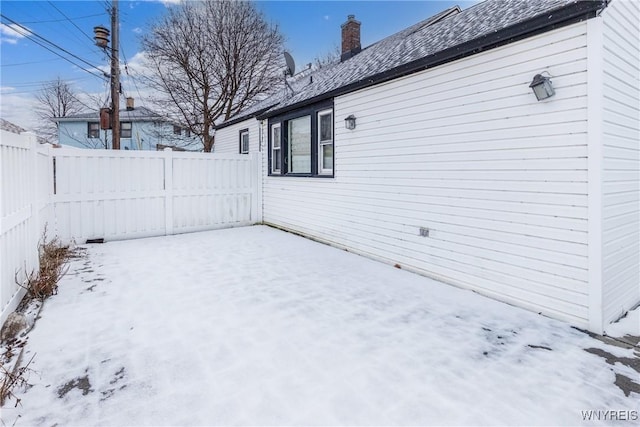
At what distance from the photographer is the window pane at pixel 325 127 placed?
6.80 meters

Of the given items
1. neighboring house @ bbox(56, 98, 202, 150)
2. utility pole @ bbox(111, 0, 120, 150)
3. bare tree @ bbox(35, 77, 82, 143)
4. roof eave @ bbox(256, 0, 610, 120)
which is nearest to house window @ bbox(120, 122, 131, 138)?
neighboring house @ bbox(56, 98, 202, 150)

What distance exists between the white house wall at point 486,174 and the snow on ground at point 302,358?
465 mm

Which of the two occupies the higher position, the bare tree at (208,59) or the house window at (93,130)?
the bare tree at (208,59)

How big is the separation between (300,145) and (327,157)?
110 centimetres

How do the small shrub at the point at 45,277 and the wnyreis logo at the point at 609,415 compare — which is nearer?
the wnyreis logo at the point at 609,415

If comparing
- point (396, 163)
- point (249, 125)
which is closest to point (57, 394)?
point (396, 163)

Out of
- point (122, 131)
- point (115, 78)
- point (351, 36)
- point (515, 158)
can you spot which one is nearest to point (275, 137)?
point (351, 36)

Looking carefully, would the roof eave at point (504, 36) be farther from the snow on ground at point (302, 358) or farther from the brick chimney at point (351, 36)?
the brick chimney at point (351, 36)

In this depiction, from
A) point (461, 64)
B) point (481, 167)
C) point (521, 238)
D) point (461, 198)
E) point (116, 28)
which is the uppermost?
point (116, 28)

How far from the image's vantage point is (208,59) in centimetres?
1762

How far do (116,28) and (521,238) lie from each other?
13.8 meters

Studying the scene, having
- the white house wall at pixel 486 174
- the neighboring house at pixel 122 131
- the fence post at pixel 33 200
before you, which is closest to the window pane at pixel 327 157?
the white house wall at pixel 486 174

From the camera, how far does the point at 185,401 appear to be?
2.05 metres

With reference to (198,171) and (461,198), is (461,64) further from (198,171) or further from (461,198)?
(198,171)
